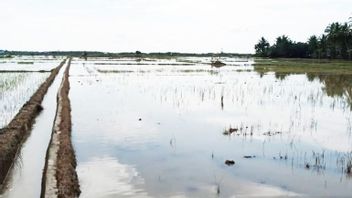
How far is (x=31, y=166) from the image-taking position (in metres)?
6.45

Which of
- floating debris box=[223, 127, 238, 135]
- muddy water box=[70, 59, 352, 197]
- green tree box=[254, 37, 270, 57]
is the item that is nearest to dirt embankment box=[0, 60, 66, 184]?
muddy water box=[70, 59, 352, 197]

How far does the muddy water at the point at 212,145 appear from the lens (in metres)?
5.61

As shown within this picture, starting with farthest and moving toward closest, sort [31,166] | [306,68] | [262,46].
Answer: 1. [262,46]
2. [306,68]
3. [31,166]

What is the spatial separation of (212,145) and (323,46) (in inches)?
2015

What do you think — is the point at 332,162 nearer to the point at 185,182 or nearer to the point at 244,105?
the point at 185,182

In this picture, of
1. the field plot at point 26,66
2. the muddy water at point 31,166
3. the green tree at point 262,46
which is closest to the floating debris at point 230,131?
the muddy water at point 31,166

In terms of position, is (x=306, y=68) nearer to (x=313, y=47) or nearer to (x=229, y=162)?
(x=229, y=162)

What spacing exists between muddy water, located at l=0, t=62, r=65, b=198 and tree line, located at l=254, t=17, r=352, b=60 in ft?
144

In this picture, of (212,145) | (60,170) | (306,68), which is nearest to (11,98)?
(212,145)

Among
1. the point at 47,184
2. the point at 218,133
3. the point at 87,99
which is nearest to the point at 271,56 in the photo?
the point at 87,99

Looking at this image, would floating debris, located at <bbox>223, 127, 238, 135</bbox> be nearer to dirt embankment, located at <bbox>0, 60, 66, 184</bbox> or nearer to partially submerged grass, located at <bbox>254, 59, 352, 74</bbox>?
dirt embankment, located at <bbox>0, 60, 66, 184</bbox>

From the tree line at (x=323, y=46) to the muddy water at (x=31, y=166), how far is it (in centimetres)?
4380

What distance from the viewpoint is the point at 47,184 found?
526 centimetres

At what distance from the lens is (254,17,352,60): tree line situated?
163 feet
